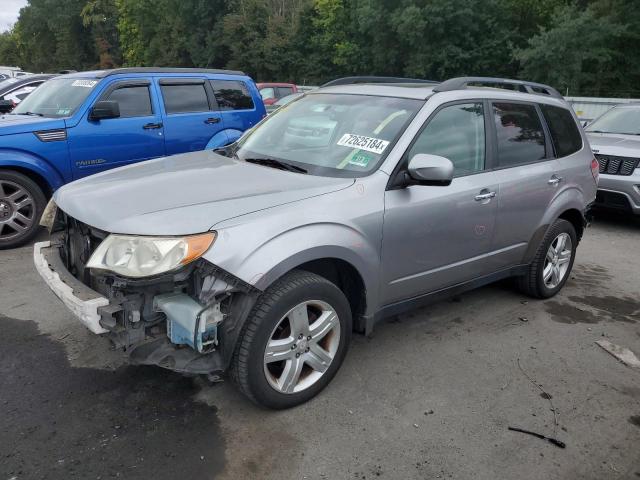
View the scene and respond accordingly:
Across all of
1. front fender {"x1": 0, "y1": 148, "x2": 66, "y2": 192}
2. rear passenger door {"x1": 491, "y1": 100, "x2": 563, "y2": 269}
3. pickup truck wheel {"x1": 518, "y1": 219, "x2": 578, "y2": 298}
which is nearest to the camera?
rear passenger door {"x1": 491, "y1": 100, "x2": 563, "y2": 269}

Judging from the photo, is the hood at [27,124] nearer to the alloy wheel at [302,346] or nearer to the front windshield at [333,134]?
the front windshield at [333,134]

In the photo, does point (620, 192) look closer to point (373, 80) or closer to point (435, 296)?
point (373, 80)

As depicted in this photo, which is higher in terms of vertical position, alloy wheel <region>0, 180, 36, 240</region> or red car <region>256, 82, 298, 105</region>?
red car <region>256, 82, 298, 105</region>

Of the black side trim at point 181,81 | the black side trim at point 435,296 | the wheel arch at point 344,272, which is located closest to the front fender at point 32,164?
the black side trim at point 181,81

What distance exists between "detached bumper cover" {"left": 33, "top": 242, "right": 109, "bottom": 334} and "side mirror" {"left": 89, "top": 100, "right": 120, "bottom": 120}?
305 cm

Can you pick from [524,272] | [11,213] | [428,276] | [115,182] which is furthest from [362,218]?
[11,213]

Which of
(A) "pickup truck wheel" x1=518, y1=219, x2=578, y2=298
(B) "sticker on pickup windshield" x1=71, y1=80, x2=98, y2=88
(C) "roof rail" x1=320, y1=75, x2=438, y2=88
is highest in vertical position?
(C) "roof rail" x1=320, y1=75, x2=438, y2=88

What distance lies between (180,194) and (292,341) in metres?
1.01

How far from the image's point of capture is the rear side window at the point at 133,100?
248 inches

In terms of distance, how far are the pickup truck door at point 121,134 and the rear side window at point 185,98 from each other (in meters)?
0.19

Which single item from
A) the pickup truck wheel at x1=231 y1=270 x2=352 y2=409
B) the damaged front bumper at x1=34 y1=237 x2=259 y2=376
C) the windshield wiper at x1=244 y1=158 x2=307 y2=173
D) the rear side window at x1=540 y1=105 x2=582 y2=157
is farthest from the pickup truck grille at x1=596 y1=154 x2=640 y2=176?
the damaged front bumper at x1=34 y1=237 x2=259 y2=376

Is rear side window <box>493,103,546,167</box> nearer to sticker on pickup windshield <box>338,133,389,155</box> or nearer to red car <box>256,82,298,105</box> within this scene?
sticker on pickup windshield <box>338,133,389,155</box>

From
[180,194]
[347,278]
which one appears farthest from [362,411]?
[180,194]

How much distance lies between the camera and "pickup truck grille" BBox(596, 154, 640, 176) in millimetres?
7203
